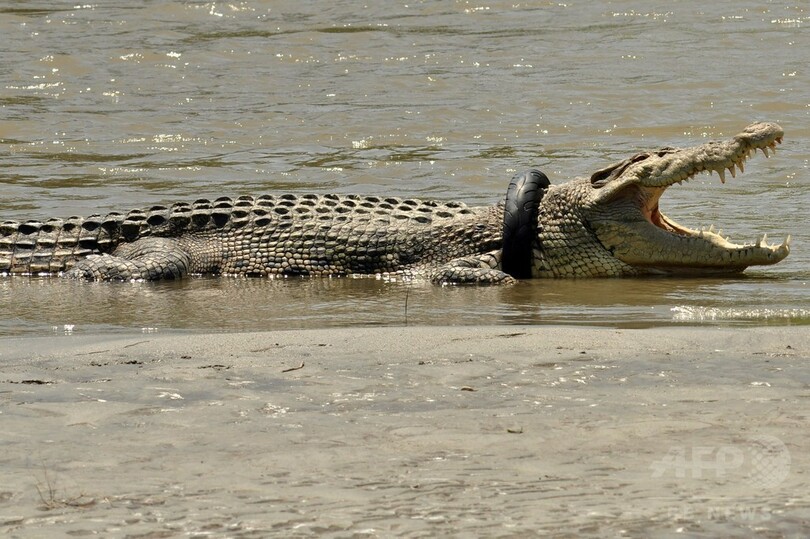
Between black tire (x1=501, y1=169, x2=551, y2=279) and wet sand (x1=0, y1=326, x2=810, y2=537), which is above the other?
black tire (x1=501, y1=169, x2=551, y2=279)

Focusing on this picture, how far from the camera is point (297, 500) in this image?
3154mm

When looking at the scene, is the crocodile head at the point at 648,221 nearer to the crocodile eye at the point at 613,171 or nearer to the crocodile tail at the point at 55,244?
the crocodile eye at the point at 613,171

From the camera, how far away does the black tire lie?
8.01 metres

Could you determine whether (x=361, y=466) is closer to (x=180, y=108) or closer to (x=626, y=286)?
(x=626, y=286)

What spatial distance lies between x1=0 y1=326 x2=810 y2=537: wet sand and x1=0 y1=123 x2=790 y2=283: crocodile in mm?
2783

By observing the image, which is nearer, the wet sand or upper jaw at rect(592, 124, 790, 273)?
the wet sand

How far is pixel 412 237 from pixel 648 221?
1.55 metres

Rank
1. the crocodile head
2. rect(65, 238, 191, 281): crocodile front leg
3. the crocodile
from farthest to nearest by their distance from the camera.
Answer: rect(65, 238, 191, 281): crocodile front leg, the crocodile, the crocodile head

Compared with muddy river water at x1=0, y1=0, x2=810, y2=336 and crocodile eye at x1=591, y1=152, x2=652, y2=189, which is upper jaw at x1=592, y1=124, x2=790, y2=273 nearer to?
crocodile eye at x1=591, y1=152, x2=652, y2=189

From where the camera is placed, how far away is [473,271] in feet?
25.2

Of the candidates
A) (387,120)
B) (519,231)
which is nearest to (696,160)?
(519,231)

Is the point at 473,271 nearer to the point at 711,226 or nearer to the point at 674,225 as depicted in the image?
the point at 674,225

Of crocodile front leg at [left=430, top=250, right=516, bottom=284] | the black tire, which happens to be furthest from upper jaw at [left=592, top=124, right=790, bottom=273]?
crocodile front leg at [left=430, top=250, right=516, bottom=284]

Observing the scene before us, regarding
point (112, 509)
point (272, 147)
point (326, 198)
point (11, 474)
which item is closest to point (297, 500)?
point (112, 509)
